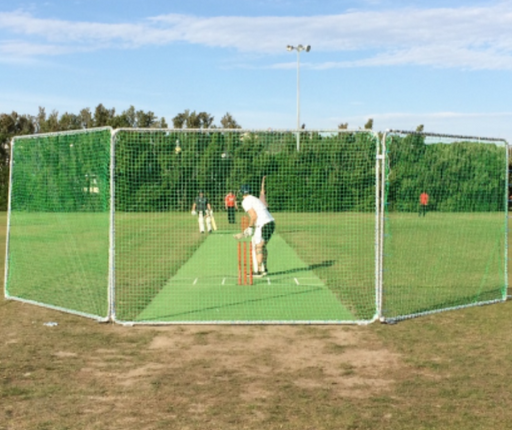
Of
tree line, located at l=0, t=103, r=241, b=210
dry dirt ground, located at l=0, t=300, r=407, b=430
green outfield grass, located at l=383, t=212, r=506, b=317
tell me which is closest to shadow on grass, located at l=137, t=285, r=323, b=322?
dry dirt ground, located at l=0, t=300, r=407, b=430

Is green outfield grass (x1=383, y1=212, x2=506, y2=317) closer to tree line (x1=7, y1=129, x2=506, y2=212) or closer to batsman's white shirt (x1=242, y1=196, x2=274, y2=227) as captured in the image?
tree line (x1=7, y1=129, x2=506, y2=212)

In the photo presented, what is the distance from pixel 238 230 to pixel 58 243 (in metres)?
7.68

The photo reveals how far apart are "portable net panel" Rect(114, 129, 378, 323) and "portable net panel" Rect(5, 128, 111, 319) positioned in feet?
2.04

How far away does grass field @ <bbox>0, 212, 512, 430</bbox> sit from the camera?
18.4 feet

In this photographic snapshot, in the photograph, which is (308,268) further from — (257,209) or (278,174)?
(278,174)

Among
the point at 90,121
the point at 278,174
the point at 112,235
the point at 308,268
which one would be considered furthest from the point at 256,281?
the point at 90,121

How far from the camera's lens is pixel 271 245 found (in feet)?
69.2

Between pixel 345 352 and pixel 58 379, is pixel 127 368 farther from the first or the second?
pixel 345 352

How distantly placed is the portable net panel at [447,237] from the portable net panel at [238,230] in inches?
28.8

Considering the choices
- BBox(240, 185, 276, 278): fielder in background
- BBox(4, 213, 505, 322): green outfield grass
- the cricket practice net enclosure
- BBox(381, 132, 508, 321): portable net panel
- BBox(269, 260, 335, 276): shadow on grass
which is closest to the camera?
the cricket practice net enclosure

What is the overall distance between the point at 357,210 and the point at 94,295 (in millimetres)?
13760

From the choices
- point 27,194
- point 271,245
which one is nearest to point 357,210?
point 271,245

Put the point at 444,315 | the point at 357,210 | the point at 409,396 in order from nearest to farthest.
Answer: the point at 409,396 < the point at 444,315 < the point at 357,210

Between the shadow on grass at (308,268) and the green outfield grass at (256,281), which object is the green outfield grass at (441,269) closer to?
the green outfield grass at (256,281)
